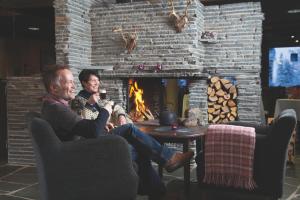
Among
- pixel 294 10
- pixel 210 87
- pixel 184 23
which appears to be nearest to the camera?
pixel 184 23

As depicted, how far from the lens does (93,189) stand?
255 cm

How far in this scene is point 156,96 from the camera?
5.58 metres

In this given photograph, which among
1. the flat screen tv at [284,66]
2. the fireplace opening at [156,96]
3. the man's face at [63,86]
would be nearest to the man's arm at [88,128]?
the man's face at [63,86]

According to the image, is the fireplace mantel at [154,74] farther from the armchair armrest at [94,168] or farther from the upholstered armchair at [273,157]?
the armchair armrest at [94,168]

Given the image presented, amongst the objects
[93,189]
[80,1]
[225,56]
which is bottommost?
[93,189]

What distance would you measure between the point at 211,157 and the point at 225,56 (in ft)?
8.02

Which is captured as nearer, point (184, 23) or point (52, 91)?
point (52, 91)

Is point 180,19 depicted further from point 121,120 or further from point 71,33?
point 121,120

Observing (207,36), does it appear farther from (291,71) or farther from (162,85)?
(291,71)

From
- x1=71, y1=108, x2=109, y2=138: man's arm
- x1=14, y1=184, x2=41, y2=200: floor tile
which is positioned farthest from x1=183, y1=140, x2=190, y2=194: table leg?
x1=14, y1=184, x2=41, y2=200: floor tile

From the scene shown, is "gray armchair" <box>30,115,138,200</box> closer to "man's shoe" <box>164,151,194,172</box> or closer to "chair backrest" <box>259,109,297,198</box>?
"man's shoe" <box>164,151,194,172</box>

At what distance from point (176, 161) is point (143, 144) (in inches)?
12.6

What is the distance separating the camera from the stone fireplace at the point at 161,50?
5.04 meters

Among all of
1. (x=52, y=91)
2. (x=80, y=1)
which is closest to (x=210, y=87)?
(x=80, y=1)
